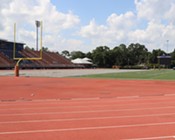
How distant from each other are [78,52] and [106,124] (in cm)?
13012

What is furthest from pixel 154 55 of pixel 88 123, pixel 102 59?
pixel 88 123

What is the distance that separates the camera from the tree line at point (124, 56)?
120125mm

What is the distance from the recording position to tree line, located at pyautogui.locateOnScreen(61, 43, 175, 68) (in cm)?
12012

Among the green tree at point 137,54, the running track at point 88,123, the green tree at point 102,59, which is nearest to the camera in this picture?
the running track at point 88,123

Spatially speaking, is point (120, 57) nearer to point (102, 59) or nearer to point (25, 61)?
point (102, 59)

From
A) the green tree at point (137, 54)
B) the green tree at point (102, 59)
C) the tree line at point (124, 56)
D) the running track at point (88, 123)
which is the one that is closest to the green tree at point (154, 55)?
the tree line at point (124, 56)

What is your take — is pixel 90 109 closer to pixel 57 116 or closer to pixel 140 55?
pixel 57 116

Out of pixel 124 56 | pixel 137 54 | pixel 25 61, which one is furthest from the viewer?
pixel 137 54

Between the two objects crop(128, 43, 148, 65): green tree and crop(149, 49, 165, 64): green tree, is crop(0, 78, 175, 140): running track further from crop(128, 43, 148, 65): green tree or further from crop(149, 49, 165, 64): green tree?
crop(128, 43, 148, 65): green tree

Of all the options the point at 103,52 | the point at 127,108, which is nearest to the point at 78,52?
the point at 103,52

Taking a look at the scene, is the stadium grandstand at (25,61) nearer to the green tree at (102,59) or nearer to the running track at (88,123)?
the green tree at (102,59)

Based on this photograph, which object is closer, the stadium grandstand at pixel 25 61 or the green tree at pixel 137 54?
the stadium grandstand at pixel 25 61

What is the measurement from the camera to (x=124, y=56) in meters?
125

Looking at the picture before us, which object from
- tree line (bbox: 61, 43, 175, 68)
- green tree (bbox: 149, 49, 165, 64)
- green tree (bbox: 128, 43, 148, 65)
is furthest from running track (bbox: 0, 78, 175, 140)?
green tree (bbox: 128, 43, 148, 65)
